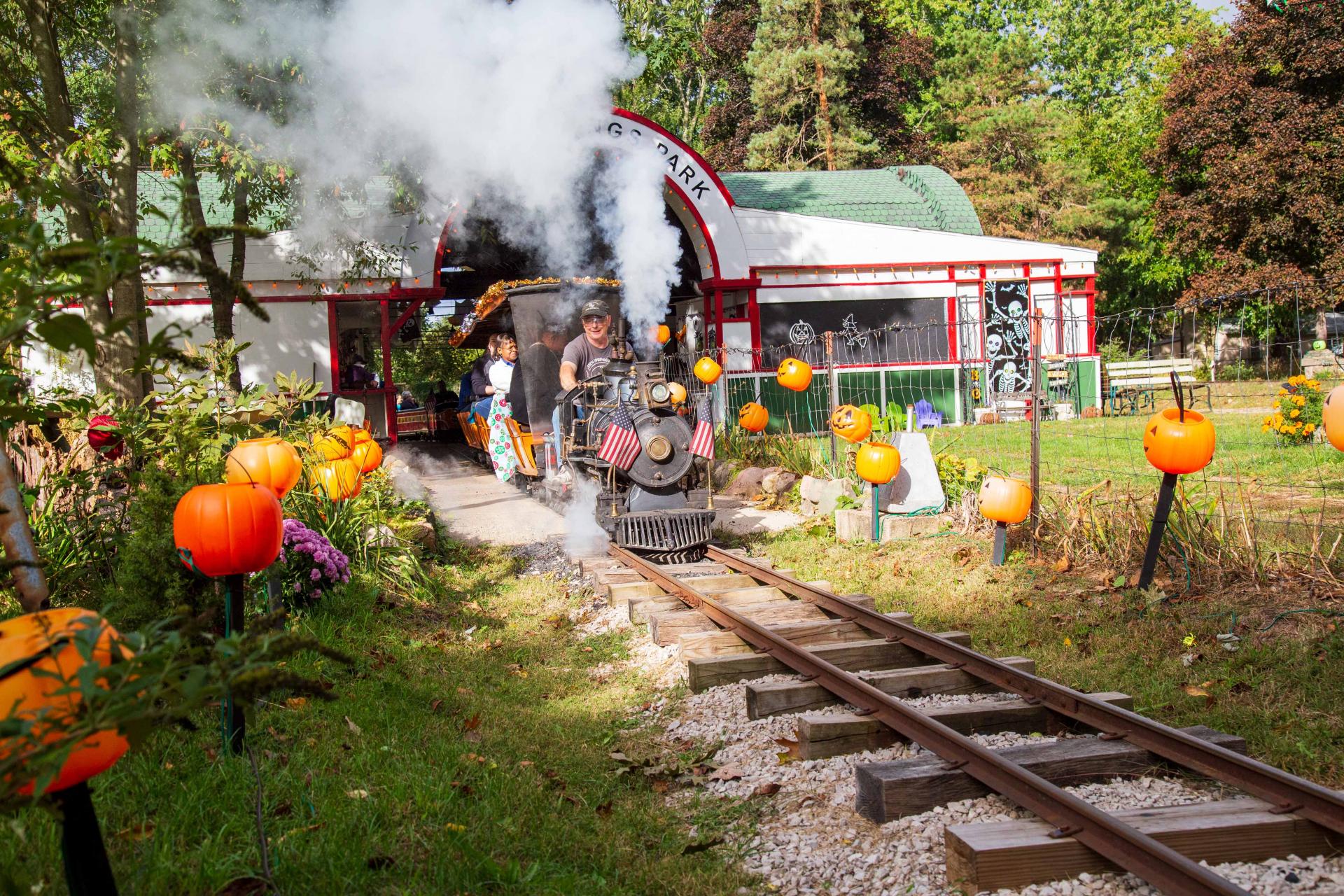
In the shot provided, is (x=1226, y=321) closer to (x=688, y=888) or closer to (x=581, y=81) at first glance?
(x=581, y=81)

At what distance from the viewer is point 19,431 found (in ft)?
21.5

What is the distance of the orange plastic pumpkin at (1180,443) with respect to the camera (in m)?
5.92

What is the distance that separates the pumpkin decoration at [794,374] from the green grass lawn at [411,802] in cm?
676

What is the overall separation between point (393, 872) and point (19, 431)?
194 inches

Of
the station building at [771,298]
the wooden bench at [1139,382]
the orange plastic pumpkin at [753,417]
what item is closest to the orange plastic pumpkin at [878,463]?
the orange plastic pumpkin at [753,417]

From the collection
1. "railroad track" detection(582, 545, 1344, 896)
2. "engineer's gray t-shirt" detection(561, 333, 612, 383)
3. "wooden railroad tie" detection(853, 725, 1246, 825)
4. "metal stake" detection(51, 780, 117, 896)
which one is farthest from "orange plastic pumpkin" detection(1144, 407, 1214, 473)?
"metal stake" detection(51, 780, 117, 896)

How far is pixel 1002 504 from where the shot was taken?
23.0 feet

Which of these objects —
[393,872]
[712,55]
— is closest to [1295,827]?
[393,872]

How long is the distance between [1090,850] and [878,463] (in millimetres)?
5171

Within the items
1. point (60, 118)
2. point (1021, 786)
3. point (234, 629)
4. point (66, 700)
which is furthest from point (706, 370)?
point (66, 700)

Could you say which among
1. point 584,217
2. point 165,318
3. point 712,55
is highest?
point 712,55

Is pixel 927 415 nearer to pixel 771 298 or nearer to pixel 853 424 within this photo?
pixel 771 298

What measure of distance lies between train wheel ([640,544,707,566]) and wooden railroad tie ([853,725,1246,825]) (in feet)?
14.0

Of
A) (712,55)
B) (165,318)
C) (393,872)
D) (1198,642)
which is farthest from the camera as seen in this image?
(712,55)
